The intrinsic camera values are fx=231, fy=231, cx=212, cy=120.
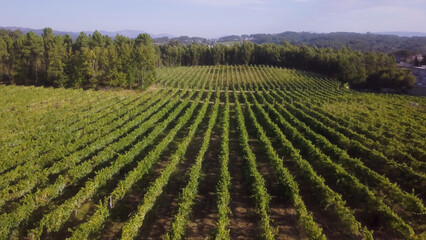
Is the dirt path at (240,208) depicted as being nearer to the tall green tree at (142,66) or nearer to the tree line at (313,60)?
the tall green tree at (142,66)

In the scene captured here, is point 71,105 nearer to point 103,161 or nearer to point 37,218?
point 103,161

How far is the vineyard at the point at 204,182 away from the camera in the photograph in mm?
13359

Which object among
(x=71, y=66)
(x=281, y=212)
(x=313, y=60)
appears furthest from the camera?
(x=313, y=60)

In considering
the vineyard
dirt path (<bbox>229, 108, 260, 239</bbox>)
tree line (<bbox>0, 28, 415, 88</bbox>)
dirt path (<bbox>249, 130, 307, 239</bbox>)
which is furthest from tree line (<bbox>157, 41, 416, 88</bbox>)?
dirt path (<bbox>229, 108, 260, 239</bbox>)

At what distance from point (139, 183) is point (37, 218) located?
6.49 m

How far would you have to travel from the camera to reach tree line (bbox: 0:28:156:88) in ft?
178

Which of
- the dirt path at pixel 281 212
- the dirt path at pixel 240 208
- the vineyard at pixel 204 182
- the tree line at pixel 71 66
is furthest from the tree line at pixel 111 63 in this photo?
the dirt path at pixel 281 212

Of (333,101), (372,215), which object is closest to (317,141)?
(372,215)

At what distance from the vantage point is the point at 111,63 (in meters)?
58.2

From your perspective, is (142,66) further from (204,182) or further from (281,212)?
(281,212)

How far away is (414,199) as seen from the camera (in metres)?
14.2

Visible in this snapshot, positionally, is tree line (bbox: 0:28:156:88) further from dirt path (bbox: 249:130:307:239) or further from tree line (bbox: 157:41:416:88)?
tree line (bbox: 157:41:416:88)

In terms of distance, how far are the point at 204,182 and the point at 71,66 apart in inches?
2043

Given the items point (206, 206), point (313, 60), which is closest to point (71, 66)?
point (206, 206)
